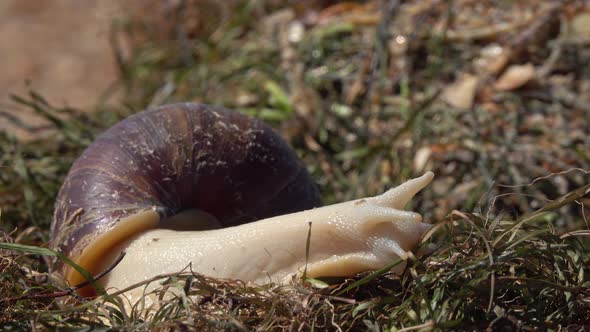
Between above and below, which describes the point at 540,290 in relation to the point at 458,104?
above

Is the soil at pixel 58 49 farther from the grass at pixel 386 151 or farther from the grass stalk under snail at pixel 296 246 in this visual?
the grass stalk under snail at pixel 296 246

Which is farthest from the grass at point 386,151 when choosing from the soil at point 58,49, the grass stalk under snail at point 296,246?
the soil at point 58,49

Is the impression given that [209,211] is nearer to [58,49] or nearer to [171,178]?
[171,178]

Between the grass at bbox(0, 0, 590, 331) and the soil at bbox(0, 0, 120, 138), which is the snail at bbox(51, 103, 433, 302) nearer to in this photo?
the grass at bbox(0, 0, 590, 331)

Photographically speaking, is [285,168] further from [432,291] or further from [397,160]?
[397,160]

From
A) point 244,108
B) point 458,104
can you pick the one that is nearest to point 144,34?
point 244,108

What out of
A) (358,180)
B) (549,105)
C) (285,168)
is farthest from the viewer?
(549,105)

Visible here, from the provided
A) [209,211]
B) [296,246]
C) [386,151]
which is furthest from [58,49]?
[296,246]
